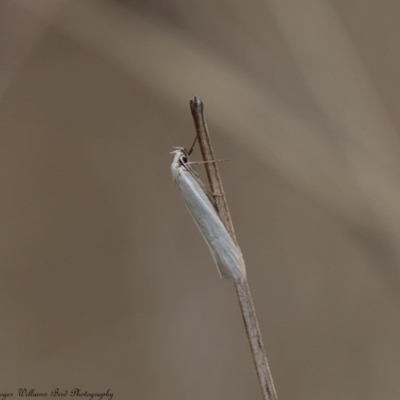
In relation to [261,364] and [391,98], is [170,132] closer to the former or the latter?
[391,98]

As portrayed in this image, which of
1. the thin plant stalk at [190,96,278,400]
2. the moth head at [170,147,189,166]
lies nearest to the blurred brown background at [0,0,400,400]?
the moth head at [170,147,189,166]

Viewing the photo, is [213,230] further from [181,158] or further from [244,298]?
[181,158]

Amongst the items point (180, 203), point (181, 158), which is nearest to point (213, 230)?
point (181, 158)

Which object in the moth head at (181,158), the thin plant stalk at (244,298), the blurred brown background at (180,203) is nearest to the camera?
the thin plant stalk at (244,298)

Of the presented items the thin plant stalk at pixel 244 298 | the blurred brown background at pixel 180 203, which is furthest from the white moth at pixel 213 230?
the blurred brown background at pixel 180 203

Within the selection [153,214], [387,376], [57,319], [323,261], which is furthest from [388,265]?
[57,319]

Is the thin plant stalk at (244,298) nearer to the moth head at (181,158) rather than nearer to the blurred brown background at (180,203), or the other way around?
the moth head at (181,158)
